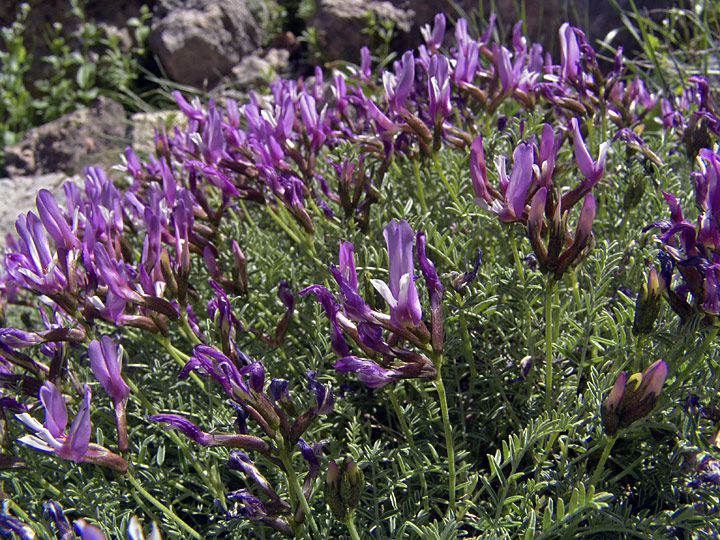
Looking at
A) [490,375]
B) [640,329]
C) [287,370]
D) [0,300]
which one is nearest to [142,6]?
[0,300]

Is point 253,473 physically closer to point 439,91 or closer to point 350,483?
point 350,483

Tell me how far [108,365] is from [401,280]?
27.7 inches

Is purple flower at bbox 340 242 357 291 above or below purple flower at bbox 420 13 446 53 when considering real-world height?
below

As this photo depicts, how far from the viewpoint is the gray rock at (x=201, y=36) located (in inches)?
223

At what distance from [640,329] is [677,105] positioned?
1.79 m

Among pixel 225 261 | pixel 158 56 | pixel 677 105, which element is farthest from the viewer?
pixel 158 56

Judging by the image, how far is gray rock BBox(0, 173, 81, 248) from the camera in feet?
14.5

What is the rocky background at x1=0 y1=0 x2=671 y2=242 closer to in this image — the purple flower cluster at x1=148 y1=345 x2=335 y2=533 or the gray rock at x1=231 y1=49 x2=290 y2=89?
the gray rock at x1=231 y1=49 x2=290 y2=89

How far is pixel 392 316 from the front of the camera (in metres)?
1.29

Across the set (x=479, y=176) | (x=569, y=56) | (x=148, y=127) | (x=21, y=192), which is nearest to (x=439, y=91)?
(x=479, y=176)

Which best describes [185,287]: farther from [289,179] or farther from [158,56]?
[158,56]

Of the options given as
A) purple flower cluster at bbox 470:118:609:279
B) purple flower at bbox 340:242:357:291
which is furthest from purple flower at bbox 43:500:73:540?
purple flower cluster at bbox 470:118:609:279

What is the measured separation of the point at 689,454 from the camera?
5.17 ft

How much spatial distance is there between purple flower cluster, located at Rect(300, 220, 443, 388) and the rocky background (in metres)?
3.61
